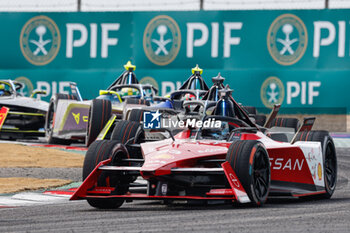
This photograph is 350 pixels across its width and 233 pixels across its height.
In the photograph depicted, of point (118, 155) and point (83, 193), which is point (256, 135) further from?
point (83, 193)

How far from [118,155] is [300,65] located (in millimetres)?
17293

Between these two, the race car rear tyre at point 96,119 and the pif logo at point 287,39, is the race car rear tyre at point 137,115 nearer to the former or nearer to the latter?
the race car rear tyre at point 96,119

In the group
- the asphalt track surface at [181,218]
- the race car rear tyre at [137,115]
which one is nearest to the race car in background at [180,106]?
the race car rear tyre at [137,115]

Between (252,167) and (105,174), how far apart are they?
1734mm

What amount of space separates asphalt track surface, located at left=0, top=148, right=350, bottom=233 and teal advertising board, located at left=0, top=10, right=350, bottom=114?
16.4 m

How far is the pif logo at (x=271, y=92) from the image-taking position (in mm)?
26109

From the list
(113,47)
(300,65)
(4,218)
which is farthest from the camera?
(113,47)

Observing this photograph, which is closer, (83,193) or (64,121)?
(83,193)

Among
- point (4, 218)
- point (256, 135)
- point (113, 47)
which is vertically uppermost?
point (113, 47)

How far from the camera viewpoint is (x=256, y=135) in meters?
10.2

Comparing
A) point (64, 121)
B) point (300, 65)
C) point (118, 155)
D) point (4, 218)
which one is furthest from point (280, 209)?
point (300, 65)

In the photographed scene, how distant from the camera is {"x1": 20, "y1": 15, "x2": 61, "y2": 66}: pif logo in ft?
92.4

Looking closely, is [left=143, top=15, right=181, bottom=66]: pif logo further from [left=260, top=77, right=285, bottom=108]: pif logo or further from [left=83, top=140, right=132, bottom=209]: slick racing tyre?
[left=83, top=140, right=132, bottom=209]: slick racing tyre

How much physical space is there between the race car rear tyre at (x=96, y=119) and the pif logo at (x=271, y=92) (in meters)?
9.36
